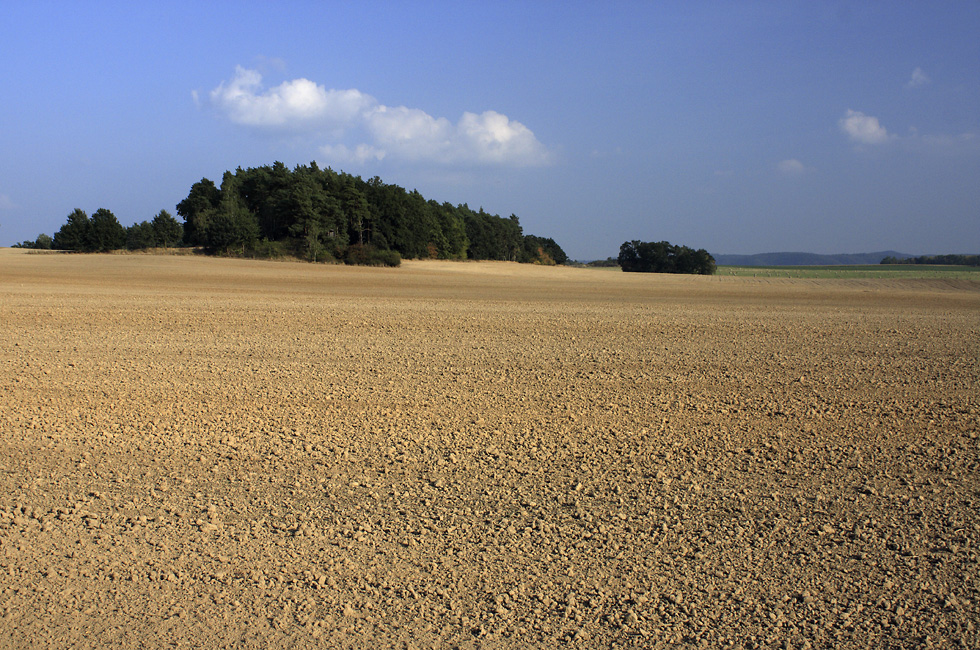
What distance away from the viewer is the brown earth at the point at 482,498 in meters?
3.05

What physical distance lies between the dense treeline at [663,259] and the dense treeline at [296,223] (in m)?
18.3

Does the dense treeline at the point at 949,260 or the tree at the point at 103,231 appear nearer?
the tree at the point at 103,231

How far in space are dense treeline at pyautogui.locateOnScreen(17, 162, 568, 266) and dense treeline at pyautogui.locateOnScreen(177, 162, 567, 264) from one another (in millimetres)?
78

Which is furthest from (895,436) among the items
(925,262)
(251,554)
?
(925,262)

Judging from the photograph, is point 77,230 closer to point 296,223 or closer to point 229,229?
point 229,229

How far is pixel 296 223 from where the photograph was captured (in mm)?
49719

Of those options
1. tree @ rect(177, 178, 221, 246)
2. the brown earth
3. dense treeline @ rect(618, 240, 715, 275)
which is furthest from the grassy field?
tree @ rect(177, 178, 221, 246)

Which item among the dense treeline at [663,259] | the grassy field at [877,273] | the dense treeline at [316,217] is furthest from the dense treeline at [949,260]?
the dense treeline at [316,217]

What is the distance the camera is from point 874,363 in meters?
9.18

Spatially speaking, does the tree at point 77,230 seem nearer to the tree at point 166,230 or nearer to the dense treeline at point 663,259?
the tree at point 166,230

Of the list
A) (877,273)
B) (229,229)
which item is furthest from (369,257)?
(877,273)

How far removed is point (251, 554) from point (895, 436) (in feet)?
18.3

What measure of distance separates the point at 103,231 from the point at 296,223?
53.6ft

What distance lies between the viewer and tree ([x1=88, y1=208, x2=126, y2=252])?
2021 inches
